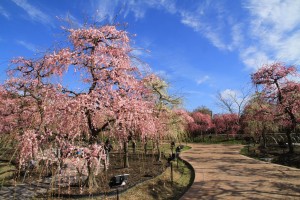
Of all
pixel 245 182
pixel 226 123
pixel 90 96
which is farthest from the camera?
pixel 226 123

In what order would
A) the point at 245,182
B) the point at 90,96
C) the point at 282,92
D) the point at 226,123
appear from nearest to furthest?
the point at 90,96
the point at 245,182
the point at 282,92
the point at 226,123

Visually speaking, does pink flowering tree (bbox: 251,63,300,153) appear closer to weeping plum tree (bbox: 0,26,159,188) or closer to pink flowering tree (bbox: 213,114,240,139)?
weeping plum tree (bbox: 0,26,159,188)

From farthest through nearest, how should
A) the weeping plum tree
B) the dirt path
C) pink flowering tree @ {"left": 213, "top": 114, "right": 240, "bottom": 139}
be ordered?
1. pink flowering tree @ {"left": 213, "top": 114, "right": 240, "bottom": 139}
2. the dirt path
3. the weeping plum tree

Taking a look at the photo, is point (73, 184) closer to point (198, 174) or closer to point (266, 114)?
point (198, 174)

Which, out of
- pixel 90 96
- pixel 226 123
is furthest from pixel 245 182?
pixel 226 123

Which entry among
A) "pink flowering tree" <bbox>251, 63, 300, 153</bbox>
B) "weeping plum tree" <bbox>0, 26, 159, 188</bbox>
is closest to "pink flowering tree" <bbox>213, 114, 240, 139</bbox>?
"pink flowering tree" <bbox>251, 63, 300, 153</bbox>

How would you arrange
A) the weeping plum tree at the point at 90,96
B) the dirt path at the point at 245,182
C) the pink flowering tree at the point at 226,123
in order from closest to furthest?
the weeping plum tree at the point at 90,96 → the dirt path at the point at 245,182 → the pink flowering tree at the point at 226,123

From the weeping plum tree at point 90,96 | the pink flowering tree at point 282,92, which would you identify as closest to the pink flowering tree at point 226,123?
the pink flowering tree at point 282,92

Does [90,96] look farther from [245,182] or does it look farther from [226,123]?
[226,123]

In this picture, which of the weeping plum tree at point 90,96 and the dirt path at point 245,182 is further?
the dirt path at point 245,182

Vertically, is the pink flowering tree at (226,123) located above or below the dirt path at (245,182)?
above

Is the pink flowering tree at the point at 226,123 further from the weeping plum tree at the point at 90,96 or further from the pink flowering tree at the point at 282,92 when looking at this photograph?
the weeping plum tree at the point at 90,96

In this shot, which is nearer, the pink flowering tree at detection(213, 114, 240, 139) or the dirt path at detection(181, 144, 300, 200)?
the dirt path at detection(181, 144, 300, 200)

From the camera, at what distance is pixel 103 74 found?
771cm
